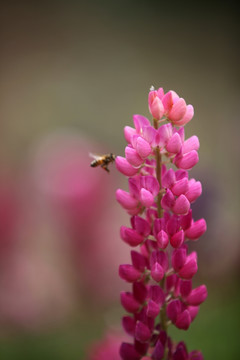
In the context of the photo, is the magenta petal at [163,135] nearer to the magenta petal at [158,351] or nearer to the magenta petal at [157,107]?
the magenta petal at [157,107]

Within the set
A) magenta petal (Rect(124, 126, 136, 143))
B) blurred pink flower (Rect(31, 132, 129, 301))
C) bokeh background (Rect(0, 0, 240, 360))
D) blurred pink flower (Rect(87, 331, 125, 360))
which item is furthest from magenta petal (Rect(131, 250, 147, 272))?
blurred pink flower (Rect(31, 132, 129, 301))

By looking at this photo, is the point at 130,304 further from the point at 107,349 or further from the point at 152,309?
the point at 107,349

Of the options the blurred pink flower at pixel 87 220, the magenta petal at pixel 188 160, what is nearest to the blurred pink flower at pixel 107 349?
the magenta petal at pixel 188 160

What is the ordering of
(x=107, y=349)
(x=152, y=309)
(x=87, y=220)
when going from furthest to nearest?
(x=87, y=220), (x=107, y=349), (x=152, y=309)

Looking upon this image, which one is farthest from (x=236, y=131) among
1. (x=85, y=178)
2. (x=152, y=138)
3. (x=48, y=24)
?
(x=48, y=24)

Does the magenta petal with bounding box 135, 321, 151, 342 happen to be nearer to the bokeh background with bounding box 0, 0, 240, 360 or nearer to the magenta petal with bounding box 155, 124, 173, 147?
the magenta petal with bounding box 155, 124, 173, 147

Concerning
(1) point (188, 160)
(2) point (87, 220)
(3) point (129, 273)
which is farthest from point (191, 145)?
(2) point (87, 220)

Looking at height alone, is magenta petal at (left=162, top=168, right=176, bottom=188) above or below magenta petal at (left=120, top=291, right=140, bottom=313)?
above
